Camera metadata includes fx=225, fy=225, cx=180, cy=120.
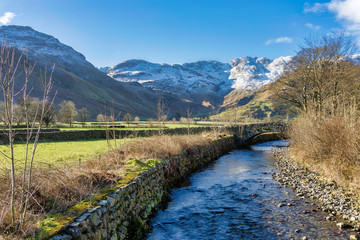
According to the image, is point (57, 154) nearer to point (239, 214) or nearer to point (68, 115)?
point (239, 214)

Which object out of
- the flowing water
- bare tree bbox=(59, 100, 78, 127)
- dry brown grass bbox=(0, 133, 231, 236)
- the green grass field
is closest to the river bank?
the flowing water

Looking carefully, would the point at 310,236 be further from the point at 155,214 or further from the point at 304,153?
the point at 304,153

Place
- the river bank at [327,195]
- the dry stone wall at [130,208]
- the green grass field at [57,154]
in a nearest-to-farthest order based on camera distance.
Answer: the dry stone wall at [130,208], the river bank at [327,195], the green grass field at [57,154]

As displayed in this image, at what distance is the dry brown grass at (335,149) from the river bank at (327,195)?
0.43 metres

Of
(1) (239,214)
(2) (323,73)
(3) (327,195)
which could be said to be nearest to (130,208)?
(1) (239,214)

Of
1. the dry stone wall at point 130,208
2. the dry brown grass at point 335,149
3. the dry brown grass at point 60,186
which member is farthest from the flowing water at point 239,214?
the dry brown grass at point 60,186

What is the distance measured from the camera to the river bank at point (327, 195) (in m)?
7.95

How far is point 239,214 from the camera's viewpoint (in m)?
9.18

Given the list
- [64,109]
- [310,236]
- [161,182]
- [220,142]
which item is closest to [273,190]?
[310,236]

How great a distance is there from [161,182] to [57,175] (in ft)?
19.3

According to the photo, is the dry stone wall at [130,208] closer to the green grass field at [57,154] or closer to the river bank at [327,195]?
the green grass field at [57,154]

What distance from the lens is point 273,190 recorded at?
12.1m

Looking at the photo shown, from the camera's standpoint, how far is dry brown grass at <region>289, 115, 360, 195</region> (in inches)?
368

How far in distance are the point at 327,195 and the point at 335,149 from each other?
234 centimetres
